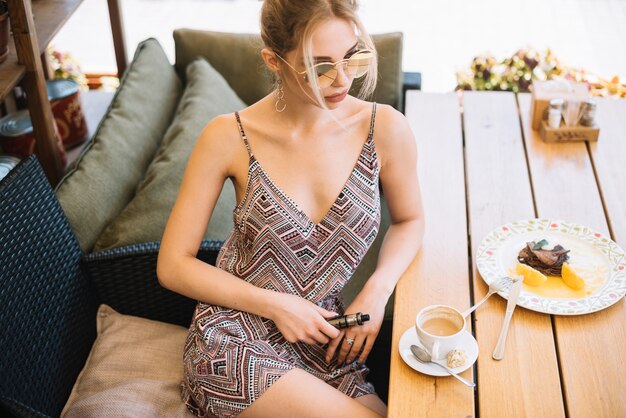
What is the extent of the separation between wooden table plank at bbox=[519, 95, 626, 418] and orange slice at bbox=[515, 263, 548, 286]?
0.10 metres

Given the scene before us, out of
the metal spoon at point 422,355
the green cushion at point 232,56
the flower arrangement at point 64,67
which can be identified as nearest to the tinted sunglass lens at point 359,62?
the metal spoon at point 422,355

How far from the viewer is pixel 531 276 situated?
161 centimetres

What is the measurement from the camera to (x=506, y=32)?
479cm

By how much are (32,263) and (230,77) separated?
1435 mm

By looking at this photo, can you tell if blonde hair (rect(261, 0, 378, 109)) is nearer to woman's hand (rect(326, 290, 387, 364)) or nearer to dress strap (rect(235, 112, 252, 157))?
dress strap (rect(235, 112, 252, 157))

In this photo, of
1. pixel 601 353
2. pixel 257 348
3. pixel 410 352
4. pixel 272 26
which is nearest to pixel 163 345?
pixel 257 348

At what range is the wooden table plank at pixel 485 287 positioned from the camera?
136 centimetres

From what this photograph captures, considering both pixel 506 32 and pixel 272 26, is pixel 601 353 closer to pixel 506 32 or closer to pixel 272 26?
pixel 272 26

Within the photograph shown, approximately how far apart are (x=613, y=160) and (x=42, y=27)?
1.69 metres

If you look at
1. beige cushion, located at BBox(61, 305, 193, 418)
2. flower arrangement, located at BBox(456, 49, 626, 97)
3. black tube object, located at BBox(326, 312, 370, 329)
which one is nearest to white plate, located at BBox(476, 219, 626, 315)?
black tube object, located at BBox(326, 312, 370, 329)

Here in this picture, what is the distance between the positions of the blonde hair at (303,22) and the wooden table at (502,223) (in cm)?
50

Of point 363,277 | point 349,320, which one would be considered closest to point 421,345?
point 349,320

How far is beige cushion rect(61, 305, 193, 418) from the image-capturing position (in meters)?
1.68

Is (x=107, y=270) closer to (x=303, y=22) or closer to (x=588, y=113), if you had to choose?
(x=303, y=22)
